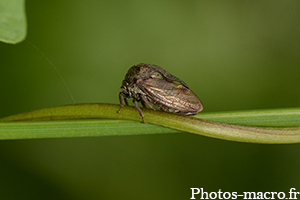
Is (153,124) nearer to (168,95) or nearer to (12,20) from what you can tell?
(168,95)

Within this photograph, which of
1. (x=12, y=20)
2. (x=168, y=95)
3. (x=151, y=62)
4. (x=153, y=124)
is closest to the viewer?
(x=12, y=20)

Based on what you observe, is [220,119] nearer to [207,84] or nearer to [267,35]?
[207,84]

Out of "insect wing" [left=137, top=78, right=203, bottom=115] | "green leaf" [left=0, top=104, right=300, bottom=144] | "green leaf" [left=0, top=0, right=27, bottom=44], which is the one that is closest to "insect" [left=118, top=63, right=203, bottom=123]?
"insect wing" [left=137, top=78, right=203, bottom=115]

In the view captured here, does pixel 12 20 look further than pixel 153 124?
No

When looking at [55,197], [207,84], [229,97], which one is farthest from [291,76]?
[55,197]

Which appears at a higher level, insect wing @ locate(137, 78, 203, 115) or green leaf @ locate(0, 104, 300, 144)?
insect wing @ locate(137, 78, 203, 115)

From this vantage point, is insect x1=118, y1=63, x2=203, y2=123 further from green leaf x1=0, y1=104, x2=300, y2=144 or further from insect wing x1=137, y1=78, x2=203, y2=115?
green leaf x1=0, y1=104, x2=300, y2=144

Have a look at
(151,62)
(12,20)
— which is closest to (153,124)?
(12,20)
